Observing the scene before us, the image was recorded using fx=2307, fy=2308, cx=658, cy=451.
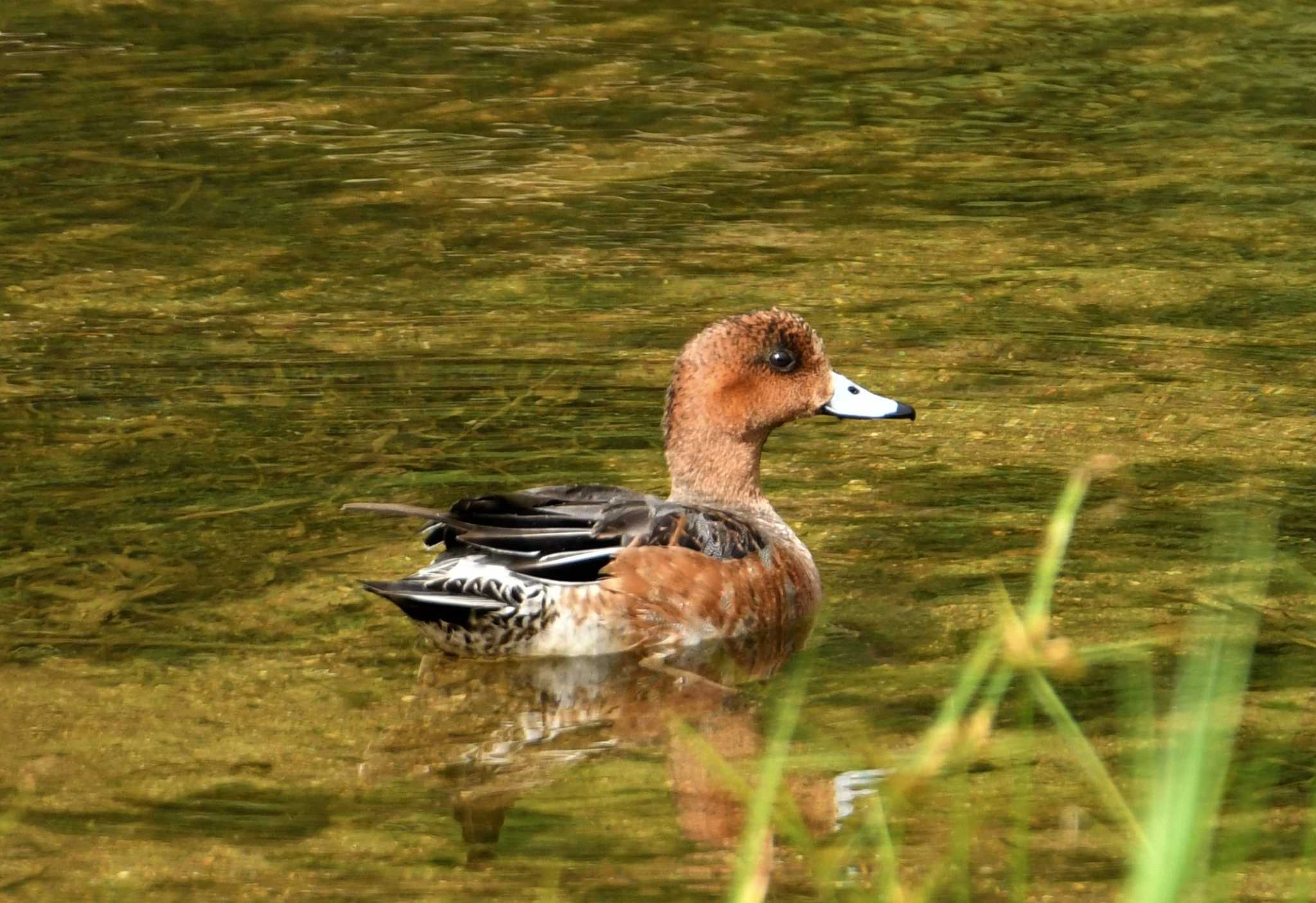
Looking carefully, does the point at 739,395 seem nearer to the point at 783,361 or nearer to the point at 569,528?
the point at 783,361

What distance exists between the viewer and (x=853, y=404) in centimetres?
708

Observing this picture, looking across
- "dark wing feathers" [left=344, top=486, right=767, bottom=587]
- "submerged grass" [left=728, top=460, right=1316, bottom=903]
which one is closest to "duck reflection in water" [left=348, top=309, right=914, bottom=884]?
"dark wing feathers" [left=344, top=486, right=767, bottom=587]

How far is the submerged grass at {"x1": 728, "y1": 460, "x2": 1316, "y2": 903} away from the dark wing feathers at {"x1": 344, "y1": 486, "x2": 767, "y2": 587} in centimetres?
64

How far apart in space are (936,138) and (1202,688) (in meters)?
9.02

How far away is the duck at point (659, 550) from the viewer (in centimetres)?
609

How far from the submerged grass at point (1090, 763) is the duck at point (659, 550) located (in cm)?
51

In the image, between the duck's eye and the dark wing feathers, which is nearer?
the dark wing feathers

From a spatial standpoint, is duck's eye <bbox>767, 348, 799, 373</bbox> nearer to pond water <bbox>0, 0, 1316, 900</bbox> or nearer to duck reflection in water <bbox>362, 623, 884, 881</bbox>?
pond water <bbox>0, 0, 1316, 900</bbox>

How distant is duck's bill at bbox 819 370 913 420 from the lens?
7.03m

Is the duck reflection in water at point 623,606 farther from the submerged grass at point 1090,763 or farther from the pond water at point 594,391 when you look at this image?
the submerged grass at point 1090,763

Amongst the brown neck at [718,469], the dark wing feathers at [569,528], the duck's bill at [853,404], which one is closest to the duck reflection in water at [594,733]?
the dark wing feathers at [569,528]

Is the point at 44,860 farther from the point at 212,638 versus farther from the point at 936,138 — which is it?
the point at 936,138

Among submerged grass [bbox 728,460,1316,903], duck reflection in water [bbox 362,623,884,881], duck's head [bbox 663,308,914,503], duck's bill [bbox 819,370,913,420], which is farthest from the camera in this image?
duck's bill [bbox 819,370,913,420]

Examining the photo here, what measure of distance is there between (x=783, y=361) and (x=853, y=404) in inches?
11.1
